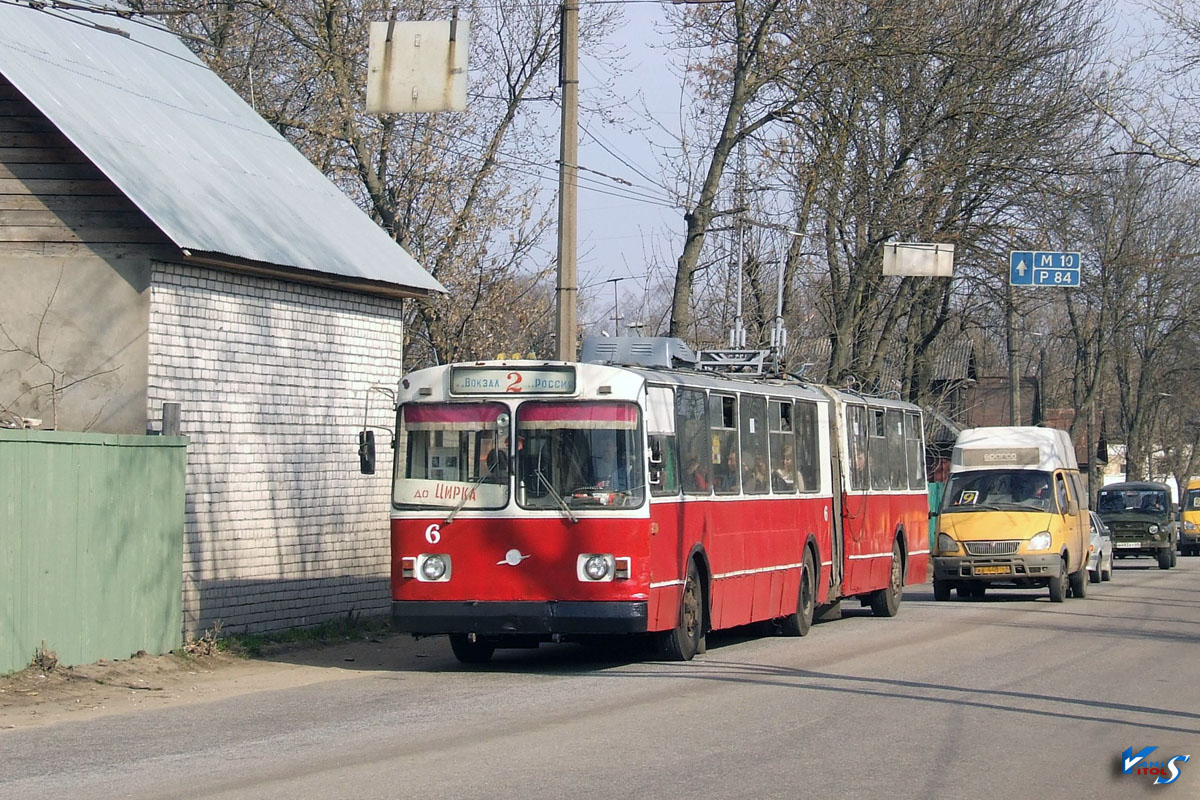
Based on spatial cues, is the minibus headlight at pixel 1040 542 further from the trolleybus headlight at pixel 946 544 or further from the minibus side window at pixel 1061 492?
the trolleybus headlight at pixel 946 544

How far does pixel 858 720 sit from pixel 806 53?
2018cm

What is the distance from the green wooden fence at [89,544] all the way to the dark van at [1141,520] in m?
32.8

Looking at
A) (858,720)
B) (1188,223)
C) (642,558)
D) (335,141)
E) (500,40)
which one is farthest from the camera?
(1188,223)

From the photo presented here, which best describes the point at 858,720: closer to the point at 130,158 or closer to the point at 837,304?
the point at 130,158

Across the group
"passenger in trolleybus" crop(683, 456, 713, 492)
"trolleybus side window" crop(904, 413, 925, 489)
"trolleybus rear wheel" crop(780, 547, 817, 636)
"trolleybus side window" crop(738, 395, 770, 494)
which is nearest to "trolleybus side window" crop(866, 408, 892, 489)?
"trolleybus side window" crop(904, 413, 925, 489)

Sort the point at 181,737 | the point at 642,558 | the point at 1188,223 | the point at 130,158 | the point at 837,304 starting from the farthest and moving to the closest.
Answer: the point at 1188,223
the point at 837,304
the point at 130,158
the point at 642,558
the point at 181,737

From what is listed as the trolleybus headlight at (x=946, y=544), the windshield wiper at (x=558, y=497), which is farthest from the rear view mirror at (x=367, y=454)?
the trolleybus headlight at (x=946, y=544)

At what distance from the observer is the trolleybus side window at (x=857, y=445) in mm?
21359

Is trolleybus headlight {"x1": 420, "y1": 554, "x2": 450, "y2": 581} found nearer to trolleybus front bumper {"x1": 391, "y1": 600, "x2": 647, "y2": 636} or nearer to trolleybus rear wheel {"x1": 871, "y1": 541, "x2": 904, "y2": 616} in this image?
trolleybus front bumper {"x1": 391, "y1": 600, "x2": 647, "y2": 636}

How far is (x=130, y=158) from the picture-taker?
635 inches

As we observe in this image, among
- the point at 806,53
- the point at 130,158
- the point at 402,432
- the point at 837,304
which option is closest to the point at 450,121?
the point at 806,53

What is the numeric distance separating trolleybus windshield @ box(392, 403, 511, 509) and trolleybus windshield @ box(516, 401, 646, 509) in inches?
9.0

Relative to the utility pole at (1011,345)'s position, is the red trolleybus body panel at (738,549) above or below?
below

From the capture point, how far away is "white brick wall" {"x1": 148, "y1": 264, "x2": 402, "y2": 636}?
52.8 ft
